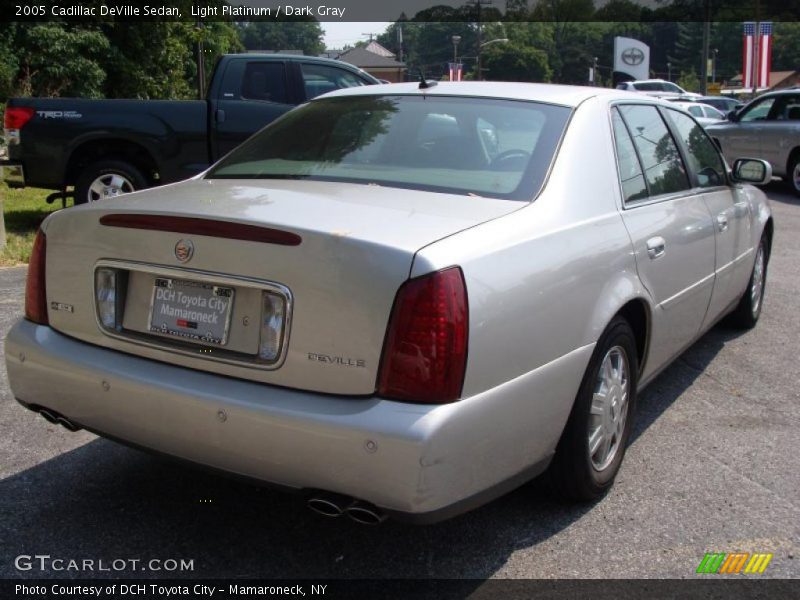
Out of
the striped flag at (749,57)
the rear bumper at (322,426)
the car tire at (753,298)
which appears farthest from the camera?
the striped flag at (749,57)

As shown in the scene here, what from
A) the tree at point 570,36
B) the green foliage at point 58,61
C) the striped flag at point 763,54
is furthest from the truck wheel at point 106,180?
the tree at point 570,36

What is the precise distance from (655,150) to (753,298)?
2195mm

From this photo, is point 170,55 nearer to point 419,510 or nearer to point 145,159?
point 145,159

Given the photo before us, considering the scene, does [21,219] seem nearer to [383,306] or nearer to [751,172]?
[751,172]

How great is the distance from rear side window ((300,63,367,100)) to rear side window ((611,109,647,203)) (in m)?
6.17

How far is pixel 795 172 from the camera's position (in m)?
14.2

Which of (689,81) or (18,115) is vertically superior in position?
(689,81)

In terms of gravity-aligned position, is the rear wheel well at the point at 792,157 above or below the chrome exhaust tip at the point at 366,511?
above

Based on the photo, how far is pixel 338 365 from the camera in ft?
8.28

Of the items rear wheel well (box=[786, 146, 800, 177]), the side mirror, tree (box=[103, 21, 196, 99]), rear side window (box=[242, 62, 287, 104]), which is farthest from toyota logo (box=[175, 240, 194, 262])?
tree (box=[103, 21, 196, 99])

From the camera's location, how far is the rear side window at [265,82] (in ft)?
31.2

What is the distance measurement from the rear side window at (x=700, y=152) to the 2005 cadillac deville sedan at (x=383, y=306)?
90 centimetres
